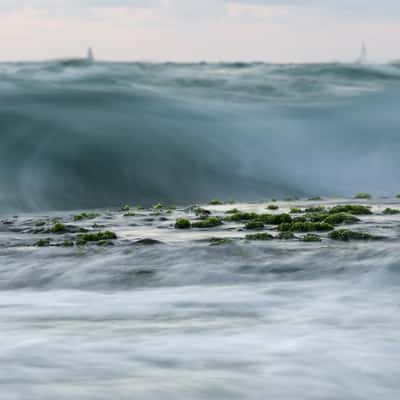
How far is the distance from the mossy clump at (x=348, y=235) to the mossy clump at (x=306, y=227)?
0.49m

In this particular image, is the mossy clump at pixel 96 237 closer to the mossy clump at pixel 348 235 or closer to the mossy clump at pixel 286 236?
the mossy clump at pixel 286 236

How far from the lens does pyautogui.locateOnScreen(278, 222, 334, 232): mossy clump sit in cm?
1002

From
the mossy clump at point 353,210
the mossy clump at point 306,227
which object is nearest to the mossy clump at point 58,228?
the mossy clump at point 306,227

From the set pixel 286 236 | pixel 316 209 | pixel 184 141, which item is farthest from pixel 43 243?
pixel 184 141

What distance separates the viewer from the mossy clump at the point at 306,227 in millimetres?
10023

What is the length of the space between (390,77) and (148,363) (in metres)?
32.1

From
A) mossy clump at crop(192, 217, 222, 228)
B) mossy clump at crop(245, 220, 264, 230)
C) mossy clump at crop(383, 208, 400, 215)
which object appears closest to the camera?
mossy clump at crop(245, 220, 264, 230)

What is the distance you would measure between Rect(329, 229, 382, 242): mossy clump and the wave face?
8299 mm

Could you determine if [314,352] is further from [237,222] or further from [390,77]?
[390,77]

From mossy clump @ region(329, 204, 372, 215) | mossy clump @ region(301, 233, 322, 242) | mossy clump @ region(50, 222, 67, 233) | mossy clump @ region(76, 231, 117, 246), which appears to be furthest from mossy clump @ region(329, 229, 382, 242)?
mossy clump @ region(50, 222, 67, 233)

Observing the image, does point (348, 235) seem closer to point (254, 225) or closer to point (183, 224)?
point (254, 225)

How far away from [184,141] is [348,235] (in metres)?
13.6

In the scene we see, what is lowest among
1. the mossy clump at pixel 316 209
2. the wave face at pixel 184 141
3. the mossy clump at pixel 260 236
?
the mossy clump at pixel 260 236

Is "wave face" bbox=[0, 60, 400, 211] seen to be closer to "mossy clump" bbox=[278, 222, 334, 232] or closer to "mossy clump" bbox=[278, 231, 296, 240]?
"mossy clump" bbox=[278, 222, 334, 232]
